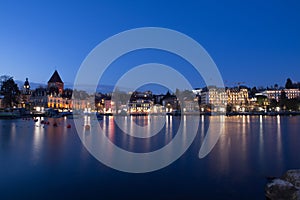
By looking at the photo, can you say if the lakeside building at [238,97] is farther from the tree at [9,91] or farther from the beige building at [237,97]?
the tree at [9,91]

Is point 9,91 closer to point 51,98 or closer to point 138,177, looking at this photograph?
point 51,98

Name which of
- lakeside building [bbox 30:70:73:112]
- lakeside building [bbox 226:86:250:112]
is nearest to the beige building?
lakeside building [bbox 226:86:250:112]

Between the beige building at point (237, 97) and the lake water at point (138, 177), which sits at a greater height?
the beige building at point (237, 97)

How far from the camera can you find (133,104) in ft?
433

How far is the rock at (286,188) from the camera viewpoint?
5439 mm

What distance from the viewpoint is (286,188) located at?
5.64 metres

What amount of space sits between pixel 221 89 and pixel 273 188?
131198 mm

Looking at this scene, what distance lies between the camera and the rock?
544cm

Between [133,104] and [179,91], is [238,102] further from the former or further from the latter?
[133,104]

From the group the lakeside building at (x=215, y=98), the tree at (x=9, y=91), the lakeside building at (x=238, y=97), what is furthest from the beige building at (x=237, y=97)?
the tree at (x=9, y=91)

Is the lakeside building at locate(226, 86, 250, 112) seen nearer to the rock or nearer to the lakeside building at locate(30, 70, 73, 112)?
the lakeside building at locate(30, 70, 73, 112)

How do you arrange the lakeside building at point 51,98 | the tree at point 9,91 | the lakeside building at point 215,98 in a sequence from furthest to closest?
the lakeside building at point 215,98 < the lakeside building at point 51,98 < the tree at point 9,91

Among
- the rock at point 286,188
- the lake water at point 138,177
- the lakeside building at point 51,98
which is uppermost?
the lakeside building at point 51,98

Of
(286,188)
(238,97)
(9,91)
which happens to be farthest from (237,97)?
(286,188)
